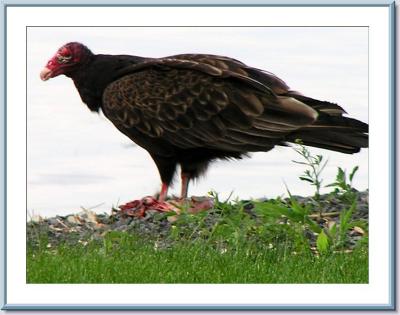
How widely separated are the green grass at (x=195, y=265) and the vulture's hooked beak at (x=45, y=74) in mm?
1241

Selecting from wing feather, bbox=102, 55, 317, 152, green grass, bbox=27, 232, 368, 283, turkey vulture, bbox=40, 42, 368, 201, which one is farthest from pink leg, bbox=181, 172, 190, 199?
green grass, bbox=27, 232, 368, 283

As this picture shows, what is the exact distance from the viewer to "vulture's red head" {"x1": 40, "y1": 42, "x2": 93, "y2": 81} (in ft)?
30.2

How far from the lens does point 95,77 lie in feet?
32.6

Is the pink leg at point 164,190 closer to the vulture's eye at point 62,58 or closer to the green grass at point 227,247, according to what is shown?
the green grass at point 227,247

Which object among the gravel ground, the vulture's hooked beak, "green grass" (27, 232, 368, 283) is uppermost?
the vulture's hooked beak

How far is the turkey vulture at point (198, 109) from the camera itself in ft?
30.8

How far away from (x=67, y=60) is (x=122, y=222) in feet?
4.31

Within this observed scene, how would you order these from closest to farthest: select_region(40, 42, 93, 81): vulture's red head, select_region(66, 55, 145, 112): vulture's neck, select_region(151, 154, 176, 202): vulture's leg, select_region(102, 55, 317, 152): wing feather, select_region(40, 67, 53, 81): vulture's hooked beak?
1. select_region(40, 67, 53, 81): vulture's hooked beak
2. select_region(40, 42, 93, 81): vulture's red head
3. select_region(102, 55, 317, 152): wing feather
4. select_region(151, 154, 176, 202): vulture's leg
5. select_region(66, 55, 145, 112): vulture's neck

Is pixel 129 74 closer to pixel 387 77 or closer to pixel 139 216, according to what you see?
pixel 139 216

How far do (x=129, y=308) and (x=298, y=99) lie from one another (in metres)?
2.22

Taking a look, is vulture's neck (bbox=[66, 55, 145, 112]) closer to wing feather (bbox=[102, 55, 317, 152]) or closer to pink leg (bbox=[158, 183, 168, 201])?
wing feather (bbox=[102, 55, 317, 152])

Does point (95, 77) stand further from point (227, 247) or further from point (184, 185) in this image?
point (227, 247)

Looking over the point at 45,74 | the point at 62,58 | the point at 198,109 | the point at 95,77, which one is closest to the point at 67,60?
the point at 62,58

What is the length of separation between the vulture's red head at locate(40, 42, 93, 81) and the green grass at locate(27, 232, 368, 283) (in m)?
1.35
